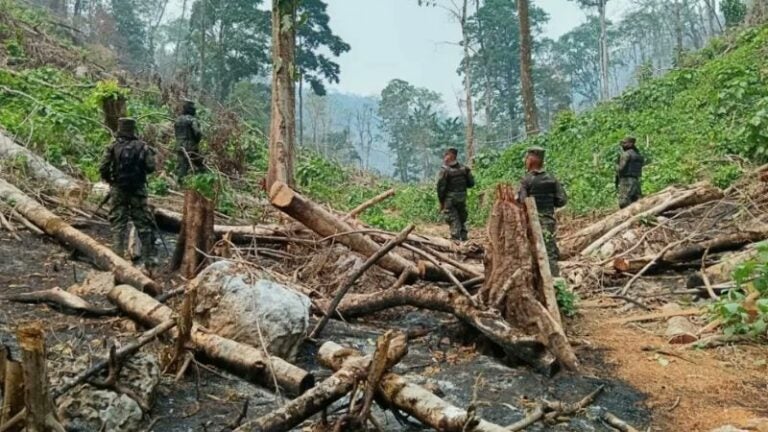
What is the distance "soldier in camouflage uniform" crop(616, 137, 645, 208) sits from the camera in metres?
11.7

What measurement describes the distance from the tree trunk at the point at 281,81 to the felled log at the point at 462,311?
421 cm

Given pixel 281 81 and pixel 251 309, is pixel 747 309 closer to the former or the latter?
pixel 251 309

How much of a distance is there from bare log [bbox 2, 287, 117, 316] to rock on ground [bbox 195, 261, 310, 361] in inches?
43.1

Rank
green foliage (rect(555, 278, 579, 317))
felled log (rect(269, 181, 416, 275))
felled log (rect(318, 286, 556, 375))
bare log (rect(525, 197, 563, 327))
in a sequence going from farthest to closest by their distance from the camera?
felled log (rect(269, 181, 416, 275)) → green foliage (rect(555, 278, 579, 317)) → bare log (rect(525, 197, 563, 327)) → felled log (rect(318, 286, 556, 375))

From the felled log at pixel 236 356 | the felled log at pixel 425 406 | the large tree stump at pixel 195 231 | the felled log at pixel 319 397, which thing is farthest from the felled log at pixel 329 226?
the felled log at pixel 319 397

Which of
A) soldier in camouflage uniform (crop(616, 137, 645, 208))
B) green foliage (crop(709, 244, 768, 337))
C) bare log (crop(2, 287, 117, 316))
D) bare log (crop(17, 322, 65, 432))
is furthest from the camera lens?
soldier in camouflage uniform (crop(616, 137, 645, 208))

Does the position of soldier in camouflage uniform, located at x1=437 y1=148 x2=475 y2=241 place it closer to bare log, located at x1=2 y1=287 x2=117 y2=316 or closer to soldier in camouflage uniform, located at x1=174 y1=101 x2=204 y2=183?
soldier in camouflage uniform, located at x1=174 y1=101 x2=204 y2=183

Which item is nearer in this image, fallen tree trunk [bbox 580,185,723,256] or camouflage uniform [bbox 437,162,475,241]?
fallen tree trunk [bbox 580,185,723,256]

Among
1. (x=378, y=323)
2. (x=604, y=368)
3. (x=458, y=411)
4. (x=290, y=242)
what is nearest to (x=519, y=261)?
(x=604, y=368)

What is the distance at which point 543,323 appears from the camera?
577 cm

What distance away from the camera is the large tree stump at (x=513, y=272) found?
19.6ft

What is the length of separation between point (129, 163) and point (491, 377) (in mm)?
5017

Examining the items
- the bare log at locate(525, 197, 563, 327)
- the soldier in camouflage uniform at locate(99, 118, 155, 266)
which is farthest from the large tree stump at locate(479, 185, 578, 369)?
the soldier in camouflage uniform at locate(99, 118, 155, 266)

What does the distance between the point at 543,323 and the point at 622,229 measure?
5.35 m
